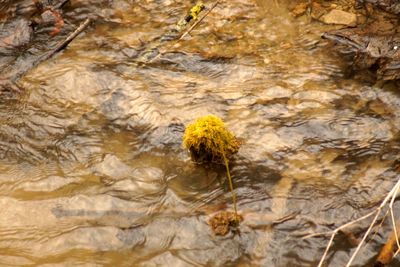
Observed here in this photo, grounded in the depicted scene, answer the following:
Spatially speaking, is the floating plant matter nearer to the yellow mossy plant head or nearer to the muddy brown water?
the yellow mossy plant head

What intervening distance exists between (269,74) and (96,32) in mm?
1955

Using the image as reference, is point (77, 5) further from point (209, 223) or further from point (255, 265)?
point (255, 265)

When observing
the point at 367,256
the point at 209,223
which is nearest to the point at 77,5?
the point at 209,223

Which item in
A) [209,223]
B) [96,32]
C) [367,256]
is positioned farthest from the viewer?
[96,32]

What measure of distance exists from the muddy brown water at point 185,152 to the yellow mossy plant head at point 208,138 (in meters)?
0.17

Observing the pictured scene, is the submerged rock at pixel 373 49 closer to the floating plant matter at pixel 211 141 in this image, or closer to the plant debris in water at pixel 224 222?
the floating plant matter at pixel 211 141

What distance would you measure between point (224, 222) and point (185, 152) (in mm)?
785

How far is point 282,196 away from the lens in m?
3.45

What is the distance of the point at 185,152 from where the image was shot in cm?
388

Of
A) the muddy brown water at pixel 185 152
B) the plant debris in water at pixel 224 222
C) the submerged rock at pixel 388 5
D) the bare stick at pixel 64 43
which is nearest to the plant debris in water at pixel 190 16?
the muddy brown water at pixel 185 152

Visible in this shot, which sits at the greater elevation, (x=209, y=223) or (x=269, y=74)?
(x=269, y=74)

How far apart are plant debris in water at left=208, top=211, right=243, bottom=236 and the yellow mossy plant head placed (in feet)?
1.37

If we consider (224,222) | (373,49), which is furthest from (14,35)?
(373,49)

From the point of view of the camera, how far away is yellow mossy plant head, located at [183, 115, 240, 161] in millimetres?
3430
